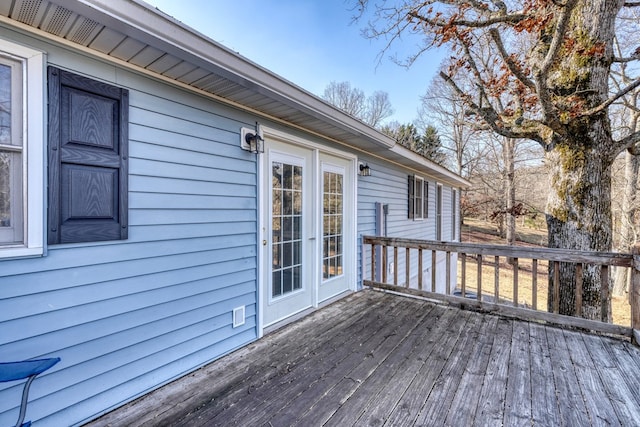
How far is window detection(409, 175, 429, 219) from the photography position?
663 centimetres

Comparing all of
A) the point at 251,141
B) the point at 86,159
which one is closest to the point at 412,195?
the point at 251,141

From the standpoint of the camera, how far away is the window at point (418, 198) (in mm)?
6633

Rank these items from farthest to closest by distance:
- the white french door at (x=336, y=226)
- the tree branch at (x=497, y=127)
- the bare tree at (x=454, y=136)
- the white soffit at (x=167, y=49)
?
the bare tree at (x=454, y=136)
the tree branch at (x=497, y=127)
the white french door at (x=336, y=226)
the white soffit at (x=167, y=49)

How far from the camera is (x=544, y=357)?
8.30 feet

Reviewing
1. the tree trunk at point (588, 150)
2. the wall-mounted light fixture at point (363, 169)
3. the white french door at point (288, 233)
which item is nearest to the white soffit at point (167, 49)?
the white french door at point (288, 233)

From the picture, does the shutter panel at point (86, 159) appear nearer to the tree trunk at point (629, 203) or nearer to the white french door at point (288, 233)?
the white french door at point (288, 233)

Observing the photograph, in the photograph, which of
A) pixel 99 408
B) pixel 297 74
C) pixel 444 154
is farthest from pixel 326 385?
pixel 444 154

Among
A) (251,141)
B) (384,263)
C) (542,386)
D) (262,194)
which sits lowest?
(542,386)

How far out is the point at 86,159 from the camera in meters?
1.79

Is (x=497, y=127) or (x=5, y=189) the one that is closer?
(x=5, y=189)

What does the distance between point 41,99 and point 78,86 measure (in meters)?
0.21

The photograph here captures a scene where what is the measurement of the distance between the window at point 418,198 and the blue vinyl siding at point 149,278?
15.2 feet

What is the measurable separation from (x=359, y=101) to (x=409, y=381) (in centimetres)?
1732

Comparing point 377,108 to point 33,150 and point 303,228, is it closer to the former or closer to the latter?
point 303,228
